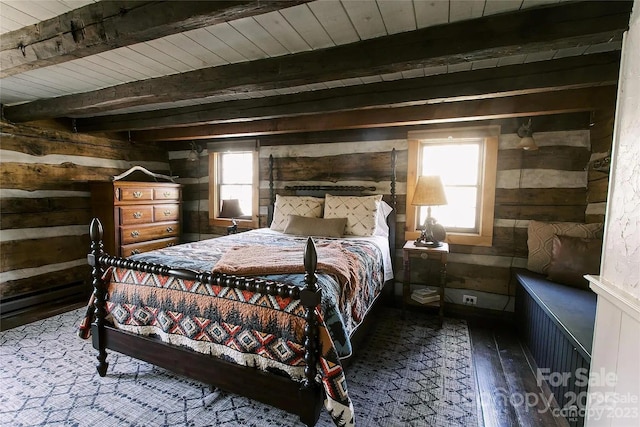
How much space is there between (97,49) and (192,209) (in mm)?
3427

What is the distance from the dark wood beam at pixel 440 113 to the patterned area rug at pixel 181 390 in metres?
2.04

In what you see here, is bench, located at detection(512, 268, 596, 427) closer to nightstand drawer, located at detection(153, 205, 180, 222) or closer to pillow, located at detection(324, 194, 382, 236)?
pillow, located at detection(324, 194, 382, 236)

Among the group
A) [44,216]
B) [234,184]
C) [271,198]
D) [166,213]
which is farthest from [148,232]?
[271,198]

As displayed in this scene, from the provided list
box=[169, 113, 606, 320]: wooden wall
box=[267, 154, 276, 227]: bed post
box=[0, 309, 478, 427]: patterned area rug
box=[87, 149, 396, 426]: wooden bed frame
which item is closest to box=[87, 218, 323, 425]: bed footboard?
box=[87, 149, 396, 426]: wooden bed frame

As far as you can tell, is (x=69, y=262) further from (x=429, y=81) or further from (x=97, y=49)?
(x=429, y=81)

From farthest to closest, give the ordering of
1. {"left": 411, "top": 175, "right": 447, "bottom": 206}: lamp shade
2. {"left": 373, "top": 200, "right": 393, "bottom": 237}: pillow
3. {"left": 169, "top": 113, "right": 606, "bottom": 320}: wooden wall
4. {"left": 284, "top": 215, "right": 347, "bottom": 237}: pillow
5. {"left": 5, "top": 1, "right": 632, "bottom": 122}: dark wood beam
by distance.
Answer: {"left": 373, "top": 200, "right": 393, "bottom": 237}: pillow < {"left": 284, "top": 215, "right": 347, "bottom": 237}: pillow < {"left": 411, "top": 175, "right": 447, "bottom": 206}: lamp shade < {"left": 169, "top": 113, "right": 606, "bottom": 320}: wooden wall < {"left": 5, "top": 1, "right": 632, "bottom": 122}: dark wood beam

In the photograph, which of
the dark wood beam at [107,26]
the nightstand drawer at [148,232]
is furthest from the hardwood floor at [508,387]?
the nightstand drawer at [148,232]

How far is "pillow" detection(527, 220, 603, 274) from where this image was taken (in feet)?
8.64

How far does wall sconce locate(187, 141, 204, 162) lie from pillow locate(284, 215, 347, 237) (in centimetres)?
205

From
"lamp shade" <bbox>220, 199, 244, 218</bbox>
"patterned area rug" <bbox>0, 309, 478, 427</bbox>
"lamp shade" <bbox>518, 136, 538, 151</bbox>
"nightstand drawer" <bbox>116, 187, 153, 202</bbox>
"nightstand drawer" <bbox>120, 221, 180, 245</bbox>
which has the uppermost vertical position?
"lamp shade" <bbox>518, 136, 538, 151</bbox>

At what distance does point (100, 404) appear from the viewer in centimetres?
188

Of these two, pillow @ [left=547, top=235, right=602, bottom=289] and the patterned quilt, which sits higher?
pillow @ [left=547, top=235, right=602, bottom=289]

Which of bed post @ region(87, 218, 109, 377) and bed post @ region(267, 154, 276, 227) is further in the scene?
bed post @ region(267, 154, 276, 227)

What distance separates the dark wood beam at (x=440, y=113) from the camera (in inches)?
94.8
